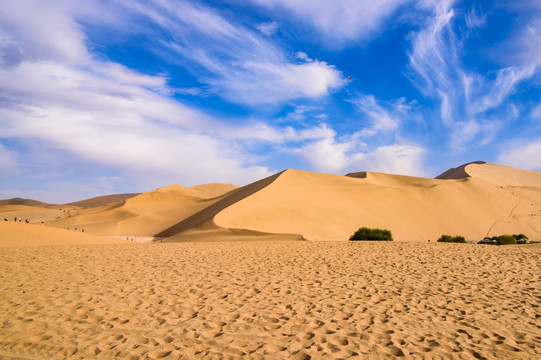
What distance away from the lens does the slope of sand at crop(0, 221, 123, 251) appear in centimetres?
1684

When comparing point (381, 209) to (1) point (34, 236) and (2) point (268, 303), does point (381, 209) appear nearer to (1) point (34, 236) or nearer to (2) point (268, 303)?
(1) point (34, 236)

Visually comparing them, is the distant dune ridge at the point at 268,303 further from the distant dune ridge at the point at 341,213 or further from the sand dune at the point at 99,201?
the sand dune at the point at 99,201

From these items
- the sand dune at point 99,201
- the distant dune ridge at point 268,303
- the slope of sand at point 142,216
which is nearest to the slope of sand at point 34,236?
the distant dune ridge at point 268,303

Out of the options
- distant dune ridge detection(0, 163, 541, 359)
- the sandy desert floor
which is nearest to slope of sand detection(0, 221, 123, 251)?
distant dune ridge detection(0, 163, 541, 359)

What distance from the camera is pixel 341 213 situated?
92.0 feet

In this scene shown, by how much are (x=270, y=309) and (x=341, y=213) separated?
22.5 metres

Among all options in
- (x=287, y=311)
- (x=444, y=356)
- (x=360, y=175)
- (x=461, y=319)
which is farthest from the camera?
(x=360, y=175)

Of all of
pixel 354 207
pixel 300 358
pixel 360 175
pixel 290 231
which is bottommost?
pixel 300 358

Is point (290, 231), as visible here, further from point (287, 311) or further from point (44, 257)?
point (287, 311)

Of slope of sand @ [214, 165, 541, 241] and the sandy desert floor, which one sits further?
slope of sand @ [214, 165, 541, 241]

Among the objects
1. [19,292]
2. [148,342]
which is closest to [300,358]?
[148,342]

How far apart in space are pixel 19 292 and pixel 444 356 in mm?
8003

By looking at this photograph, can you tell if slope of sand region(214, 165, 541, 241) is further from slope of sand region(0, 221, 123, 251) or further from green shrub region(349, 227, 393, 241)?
slope of sand region(0, 221, 123, 251)

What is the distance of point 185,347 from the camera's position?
468cm
